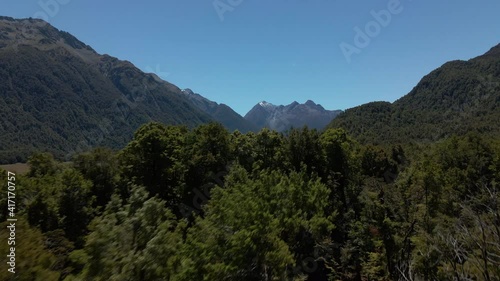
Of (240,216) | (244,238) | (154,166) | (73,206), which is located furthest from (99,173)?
(244,238)

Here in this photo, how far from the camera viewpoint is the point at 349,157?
4403 cm

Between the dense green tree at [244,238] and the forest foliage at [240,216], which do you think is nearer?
the forest foliage at [240,216]

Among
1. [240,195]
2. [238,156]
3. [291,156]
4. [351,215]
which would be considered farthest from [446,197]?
[240,195]

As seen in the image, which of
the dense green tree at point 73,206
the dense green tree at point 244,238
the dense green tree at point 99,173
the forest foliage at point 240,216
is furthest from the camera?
the dense green tree at point 99,173

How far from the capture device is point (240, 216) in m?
19.2

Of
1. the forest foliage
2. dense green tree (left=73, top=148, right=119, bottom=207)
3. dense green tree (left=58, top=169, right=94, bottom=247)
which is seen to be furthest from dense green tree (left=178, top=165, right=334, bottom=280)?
dense green tree (left=73, top=148, right=119, bottom=207)

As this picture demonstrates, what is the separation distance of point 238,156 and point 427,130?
178 meters

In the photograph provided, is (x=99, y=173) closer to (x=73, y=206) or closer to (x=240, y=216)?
(x=73, y=206)

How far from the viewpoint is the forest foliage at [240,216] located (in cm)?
1098

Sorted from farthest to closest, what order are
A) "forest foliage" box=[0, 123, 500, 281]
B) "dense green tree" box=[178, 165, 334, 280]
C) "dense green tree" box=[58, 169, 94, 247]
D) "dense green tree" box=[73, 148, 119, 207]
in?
"dense green tree" box=[73, 148, 119, 207] → "dense green tree" box=[58, 169, 94, 247] → "dense green tree" box=[178, 165, 334, 280] → "forest foliage" box=[0, 123, 500, 281]

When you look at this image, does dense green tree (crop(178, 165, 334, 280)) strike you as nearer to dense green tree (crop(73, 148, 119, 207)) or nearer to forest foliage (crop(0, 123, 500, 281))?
forest foliage (crop(0, 123, 500, 281))

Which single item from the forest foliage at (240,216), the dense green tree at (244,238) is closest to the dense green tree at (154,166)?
the forest foliage at (240,216)

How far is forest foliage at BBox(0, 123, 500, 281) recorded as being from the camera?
1098 centimetres

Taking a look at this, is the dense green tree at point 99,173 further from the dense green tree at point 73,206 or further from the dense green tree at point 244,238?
the dense green tree at point 244,238
